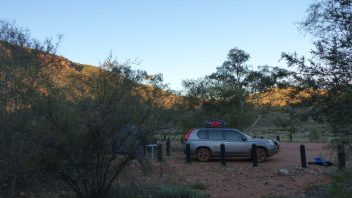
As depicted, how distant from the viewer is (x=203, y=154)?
2088 cm

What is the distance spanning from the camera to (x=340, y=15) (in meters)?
8.84

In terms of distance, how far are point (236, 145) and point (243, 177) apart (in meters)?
5.56

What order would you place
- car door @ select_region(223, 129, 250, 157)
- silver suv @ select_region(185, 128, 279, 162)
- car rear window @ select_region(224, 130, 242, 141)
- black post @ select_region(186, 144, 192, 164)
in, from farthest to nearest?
car rear window @ select_region(224, 130, 242, 141), car door @ select_region(223, 129, 250, 157), silver suv @ select_region(185, 128, 279, 162), black post @ select_region(186, 144, 192, 164)

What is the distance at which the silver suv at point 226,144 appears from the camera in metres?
20.4

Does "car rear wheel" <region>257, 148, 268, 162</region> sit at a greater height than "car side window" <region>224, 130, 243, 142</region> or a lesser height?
lesser

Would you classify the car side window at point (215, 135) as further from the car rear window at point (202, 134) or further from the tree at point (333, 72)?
the tree at point (333, 72)

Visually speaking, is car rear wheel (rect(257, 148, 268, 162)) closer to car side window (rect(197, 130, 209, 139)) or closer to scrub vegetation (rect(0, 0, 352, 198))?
car side window (rect(197, 130, 209, 139))

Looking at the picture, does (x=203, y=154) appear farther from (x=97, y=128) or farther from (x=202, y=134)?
(x=97, y=128)

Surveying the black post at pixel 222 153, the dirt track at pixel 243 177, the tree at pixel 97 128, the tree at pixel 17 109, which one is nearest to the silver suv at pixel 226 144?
the dirt track at pixel 243 177

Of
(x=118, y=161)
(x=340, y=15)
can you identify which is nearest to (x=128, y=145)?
(x=118, y=161)

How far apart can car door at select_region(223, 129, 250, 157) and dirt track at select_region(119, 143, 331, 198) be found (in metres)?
1.22

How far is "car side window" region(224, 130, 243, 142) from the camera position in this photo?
68.3ft

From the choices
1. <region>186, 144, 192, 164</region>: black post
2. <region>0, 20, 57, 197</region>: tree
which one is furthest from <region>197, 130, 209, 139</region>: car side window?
<region>0, 20, 57, 197</region>: tree

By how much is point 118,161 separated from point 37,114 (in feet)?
5.97
